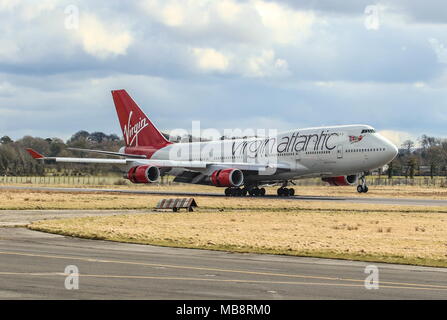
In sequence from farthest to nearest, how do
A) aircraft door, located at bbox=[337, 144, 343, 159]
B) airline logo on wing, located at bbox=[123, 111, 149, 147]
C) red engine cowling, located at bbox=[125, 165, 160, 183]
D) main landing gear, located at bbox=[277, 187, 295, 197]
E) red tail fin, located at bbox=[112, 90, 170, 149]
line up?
airline logo on wing, located at bbox=[123, 111, 149, 147] → red tail fin, located at bbox=[112, 90, 170, 149] → red engine cowling, located at bbox=[125, 165, 160, 183] → main landing gear, located at bbox=[277, 187, 295, 197] → aircraft door, located at bbox=[337, 144, 343, 159]

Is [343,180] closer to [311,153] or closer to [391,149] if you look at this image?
[311,153]

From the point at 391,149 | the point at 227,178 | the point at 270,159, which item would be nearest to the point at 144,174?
the point at 227,178

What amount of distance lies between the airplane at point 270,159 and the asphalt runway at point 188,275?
36929 mm

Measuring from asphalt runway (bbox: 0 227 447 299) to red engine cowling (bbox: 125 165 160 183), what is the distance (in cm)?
4075

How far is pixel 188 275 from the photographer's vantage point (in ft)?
68.5

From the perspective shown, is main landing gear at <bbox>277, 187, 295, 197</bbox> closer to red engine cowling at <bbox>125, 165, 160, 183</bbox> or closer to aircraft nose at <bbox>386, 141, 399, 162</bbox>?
aircraft nose at <bbox>386, 141, 399, 162</bbox>

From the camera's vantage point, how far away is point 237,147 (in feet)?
238

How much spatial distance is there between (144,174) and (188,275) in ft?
162

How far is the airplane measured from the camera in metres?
63.5

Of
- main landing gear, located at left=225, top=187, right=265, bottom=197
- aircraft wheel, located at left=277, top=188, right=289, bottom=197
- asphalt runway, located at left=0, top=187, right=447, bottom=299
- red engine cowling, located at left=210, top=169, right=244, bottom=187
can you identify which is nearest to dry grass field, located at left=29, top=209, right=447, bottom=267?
asphalt runway, located at left=0, top=187, right=447, bottom=299

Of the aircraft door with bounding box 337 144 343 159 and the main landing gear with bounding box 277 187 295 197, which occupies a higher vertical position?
the aircraft door with bounding box 337 144 343 159

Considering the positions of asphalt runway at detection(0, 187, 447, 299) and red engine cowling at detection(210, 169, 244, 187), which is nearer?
asphalt runway at detection(0, 187, 447, 299)

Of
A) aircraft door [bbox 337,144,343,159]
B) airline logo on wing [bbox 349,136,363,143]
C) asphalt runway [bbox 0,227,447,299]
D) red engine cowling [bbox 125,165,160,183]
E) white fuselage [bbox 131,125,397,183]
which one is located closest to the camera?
asphalt runway [bbox 0,227,447,299]
